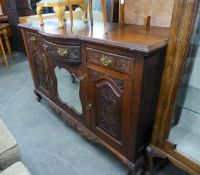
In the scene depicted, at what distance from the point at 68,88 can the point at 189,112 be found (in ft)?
3.06

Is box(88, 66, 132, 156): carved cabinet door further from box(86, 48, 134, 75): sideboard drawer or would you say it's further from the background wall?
the background wall

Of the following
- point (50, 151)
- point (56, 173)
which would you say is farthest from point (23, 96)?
point (56, 173)

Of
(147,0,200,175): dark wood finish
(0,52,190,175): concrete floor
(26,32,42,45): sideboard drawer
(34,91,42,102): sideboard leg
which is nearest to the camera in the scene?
(147,0,200,175): dark wood finish

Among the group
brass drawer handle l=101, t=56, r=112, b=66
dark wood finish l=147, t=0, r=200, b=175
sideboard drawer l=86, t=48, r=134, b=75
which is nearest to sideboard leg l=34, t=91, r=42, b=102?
sideboard drawer l=86, t=48, r=134, b=75

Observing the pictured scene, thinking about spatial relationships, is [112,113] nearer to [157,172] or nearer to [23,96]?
[157,172]

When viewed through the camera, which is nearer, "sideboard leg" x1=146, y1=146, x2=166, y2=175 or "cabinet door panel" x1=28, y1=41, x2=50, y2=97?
"sideboard leg" x1=146, y1=146, x2=166, y2=175

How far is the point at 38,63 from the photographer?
179 cm

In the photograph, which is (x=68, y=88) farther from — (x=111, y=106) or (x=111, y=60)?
(x=111, y=60)

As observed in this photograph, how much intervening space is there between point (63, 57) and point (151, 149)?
0.85 m

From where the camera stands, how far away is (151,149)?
3.82ft

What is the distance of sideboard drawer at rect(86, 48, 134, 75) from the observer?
91 cm

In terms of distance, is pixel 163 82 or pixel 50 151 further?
pixel 50 151

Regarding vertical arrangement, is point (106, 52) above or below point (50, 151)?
above

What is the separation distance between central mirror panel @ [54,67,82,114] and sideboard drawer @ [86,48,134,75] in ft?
1.01
